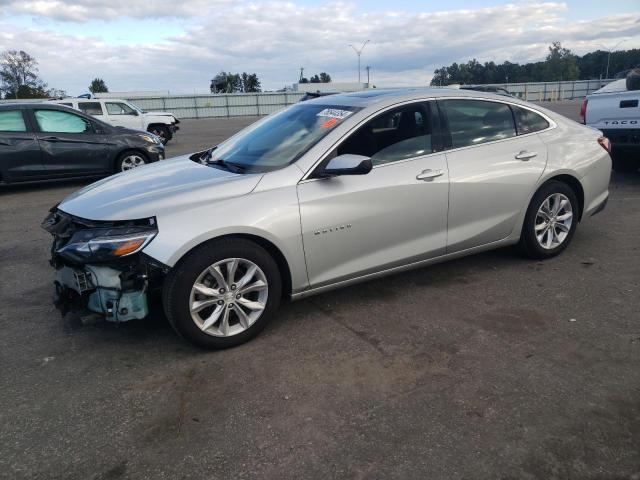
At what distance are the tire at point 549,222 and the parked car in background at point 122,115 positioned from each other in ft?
52.4

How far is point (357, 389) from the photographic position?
2865 millimetres

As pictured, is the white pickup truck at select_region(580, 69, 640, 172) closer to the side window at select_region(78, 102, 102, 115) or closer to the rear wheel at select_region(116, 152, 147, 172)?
the rear wheel at select_region(116, 152, 147, 172)

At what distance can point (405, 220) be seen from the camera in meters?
3.87

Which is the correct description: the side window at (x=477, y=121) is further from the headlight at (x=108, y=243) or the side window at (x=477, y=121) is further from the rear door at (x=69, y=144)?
the rear door at (x=69, y=144)

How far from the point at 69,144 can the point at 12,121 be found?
96 cm

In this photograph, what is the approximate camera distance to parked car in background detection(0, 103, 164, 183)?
29.5ft

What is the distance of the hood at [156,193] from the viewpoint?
3229 mm

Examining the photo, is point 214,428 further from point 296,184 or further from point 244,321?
point 296,184

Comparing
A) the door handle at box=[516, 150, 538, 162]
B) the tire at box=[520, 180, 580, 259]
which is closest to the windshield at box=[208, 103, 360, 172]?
the door handle at box=[516, 150, 538, 162]

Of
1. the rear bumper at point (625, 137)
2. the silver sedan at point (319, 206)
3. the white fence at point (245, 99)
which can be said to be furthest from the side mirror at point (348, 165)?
the white fence at point (245, 99)

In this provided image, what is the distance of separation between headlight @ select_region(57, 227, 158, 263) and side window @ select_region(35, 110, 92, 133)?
7.22m

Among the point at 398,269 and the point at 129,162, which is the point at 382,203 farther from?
the point at 129,162

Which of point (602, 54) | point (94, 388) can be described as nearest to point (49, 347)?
point (94, 388)

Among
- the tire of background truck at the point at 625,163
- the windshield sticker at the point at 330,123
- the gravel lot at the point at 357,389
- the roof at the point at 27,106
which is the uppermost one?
the roof at the point at 27,106
